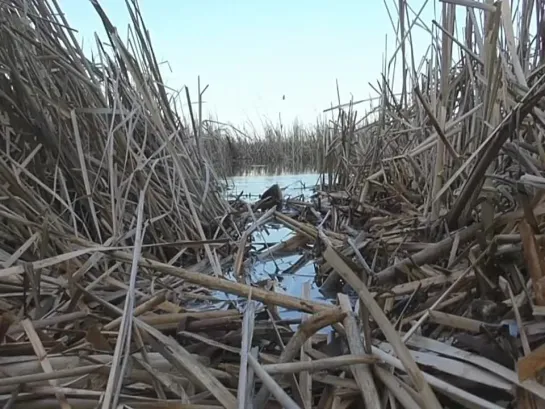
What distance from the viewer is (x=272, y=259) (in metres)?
1.52

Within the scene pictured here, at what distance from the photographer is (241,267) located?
1287mm

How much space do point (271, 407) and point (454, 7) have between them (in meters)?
1.10

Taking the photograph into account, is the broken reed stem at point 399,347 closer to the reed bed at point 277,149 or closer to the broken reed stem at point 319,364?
the broken reed stem at point 319,364

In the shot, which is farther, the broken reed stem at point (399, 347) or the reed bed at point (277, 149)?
the reed bed at point (277, 149)

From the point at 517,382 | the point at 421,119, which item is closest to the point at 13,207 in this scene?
the point at 517,382

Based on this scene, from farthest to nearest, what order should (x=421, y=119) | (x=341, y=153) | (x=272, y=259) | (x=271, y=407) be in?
(x=341, y=153)
(x=421, y=119)
(x=272, y=259)
(x=271, y=407)

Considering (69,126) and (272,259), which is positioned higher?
(69,126)

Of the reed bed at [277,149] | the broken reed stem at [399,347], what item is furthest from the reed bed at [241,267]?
the reed bed at [277,149]

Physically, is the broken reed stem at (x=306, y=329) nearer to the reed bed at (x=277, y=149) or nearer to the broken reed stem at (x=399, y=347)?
the broken reed stem at (x=399, y=347)

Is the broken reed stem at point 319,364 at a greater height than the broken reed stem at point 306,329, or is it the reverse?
the broken reed stem at point 306,329

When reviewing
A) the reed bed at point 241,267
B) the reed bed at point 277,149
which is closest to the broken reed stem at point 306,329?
the reed bed at point 241,267

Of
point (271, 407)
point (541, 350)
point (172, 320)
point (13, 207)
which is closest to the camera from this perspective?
point (541, 350)

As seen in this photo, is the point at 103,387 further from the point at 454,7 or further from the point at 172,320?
the point at 454,7

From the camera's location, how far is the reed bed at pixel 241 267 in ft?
2.02
